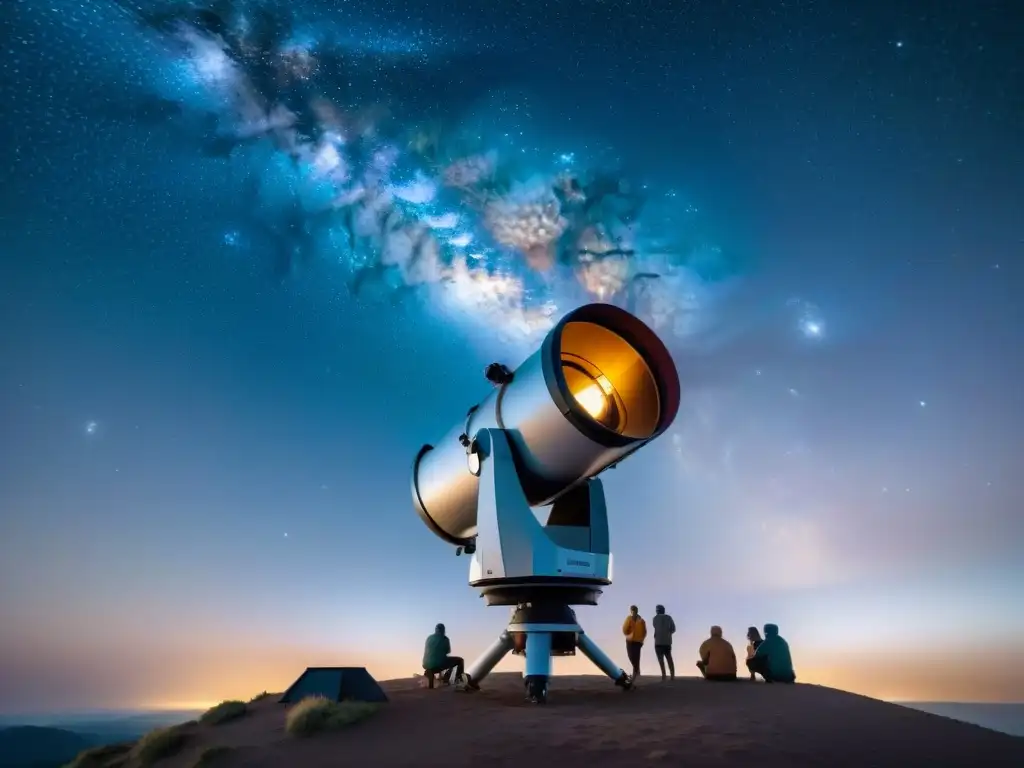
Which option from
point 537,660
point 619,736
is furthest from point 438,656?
point 619,736

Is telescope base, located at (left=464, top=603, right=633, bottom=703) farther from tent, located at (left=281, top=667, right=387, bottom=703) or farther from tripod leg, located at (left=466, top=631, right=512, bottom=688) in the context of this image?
tent, located at (left=281, top=667, right=387, bottom=703)

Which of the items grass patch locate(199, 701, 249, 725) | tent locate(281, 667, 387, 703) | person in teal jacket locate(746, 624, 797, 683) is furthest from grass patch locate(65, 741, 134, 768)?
person in teal jacket locate(746, 624, 797, 683)

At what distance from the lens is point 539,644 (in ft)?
32.8

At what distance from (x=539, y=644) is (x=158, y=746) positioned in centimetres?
585

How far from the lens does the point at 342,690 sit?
1067 centimetres

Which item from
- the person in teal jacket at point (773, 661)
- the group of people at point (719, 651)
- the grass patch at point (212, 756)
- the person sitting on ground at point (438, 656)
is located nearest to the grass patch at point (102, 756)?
the grass patch at point (212, 756)

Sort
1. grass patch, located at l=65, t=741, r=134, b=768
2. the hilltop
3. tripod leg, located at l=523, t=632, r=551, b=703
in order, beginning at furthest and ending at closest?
grass patch, located at l=65, t=741, r=134, b=768 < tripod leg, located at l=523, t=632, r=551, b=703 < the hilltop

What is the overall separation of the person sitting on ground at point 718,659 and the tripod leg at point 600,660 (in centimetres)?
231

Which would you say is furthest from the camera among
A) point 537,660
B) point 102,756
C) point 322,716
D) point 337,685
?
point 102,756

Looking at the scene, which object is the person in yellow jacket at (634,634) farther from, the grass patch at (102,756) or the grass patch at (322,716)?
the grass patch at (102,756)

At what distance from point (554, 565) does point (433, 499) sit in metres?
4.06

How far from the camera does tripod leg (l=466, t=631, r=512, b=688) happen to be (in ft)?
35.5

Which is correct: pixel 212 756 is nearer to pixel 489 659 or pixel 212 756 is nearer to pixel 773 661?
pixel 489 659

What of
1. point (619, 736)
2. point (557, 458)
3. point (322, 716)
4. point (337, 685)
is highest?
point (557, 458)
